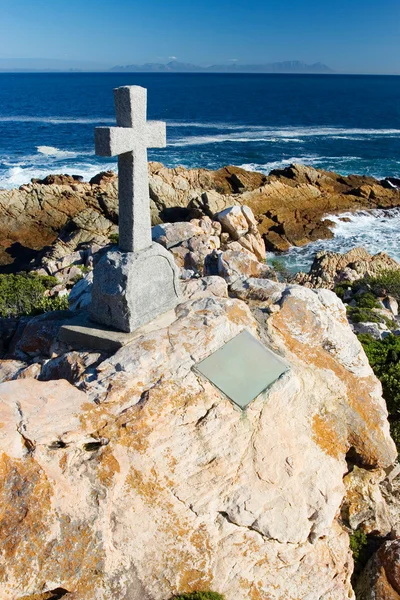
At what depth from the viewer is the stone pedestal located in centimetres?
899

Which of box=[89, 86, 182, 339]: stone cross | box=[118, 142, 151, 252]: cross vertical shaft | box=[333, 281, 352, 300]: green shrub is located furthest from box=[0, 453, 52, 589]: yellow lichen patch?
box=[333, 281, 352, 300]: green shrub

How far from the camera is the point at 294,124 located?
3622 inches

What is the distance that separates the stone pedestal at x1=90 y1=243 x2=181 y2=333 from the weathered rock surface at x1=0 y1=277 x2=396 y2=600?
23.4 inches

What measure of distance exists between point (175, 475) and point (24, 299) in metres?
10.5

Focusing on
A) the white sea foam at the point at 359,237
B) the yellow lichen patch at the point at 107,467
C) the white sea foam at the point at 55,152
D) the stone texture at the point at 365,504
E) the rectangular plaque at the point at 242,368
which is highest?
the rectangular plaque at the point at 242,368

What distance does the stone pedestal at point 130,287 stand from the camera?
8992 millimetres

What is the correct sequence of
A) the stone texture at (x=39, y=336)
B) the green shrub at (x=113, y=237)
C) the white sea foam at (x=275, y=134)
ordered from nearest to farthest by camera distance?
the stone texture at (x=39, y=336)
the green shrub at (x=113, y=237)
the white sea foam at (x=275, y=134)

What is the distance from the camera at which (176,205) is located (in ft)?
120

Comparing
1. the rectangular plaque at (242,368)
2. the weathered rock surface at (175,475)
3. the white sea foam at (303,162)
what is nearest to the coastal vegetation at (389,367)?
the weathered rock surface at (175,475)

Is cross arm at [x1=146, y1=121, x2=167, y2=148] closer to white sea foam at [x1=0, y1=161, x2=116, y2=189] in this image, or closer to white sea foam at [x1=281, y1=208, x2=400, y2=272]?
white sea foam at [x1=281, y1=208, x2=400, y2=272]

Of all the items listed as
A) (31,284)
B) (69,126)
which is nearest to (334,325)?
(31,284)

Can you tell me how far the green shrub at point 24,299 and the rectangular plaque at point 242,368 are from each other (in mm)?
6442

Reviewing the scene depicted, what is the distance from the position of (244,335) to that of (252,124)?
292ft

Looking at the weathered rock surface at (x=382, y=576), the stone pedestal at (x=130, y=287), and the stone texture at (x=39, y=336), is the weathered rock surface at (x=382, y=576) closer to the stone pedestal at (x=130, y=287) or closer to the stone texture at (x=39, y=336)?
the stone pedestal at (x=130, y=287)
